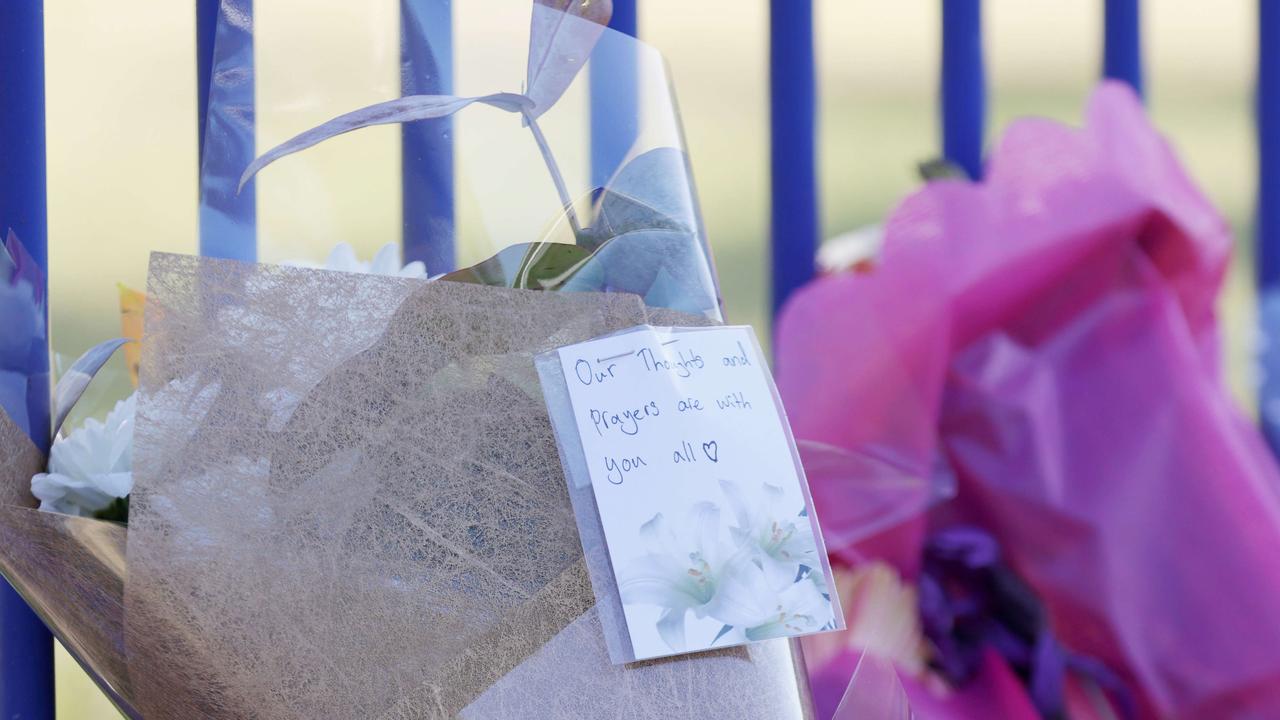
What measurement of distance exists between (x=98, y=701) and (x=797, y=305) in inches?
18.8

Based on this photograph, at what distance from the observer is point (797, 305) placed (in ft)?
2.64

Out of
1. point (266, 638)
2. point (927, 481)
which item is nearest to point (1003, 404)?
point (927, 481)

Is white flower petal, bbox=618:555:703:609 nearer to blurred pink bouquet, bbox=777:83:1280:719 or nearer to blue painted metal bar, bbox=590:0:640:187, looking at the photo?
blue painted metal bar, bbox=590:0:640:187

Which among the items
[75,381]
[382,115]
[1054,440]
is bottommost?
[1054,440]

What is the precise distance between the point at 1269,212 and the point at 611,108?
75cm

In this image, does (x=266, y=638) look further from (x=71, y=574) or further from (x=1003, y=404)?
(x=1003, y=404)

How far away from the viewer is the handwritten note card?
417mm

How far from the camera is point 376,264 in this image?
0.46m

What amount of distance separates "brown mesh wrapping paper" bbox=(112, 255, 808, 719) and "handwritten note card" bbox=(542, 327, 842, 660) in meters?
0.02

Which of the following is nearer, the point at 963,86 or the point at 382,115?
the point at 382,115

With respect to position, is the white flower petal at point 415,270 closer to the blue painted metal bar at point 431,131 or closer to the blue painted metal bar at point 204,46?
the blue painted metal bar at point 431,131

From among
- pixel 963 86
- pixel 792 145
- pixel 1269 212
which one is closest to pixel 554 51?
pixel 792 145

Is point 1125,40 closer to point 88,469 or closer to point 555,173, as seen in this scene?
point 555,173

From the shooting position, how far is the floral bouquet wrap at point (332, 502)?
41cm
